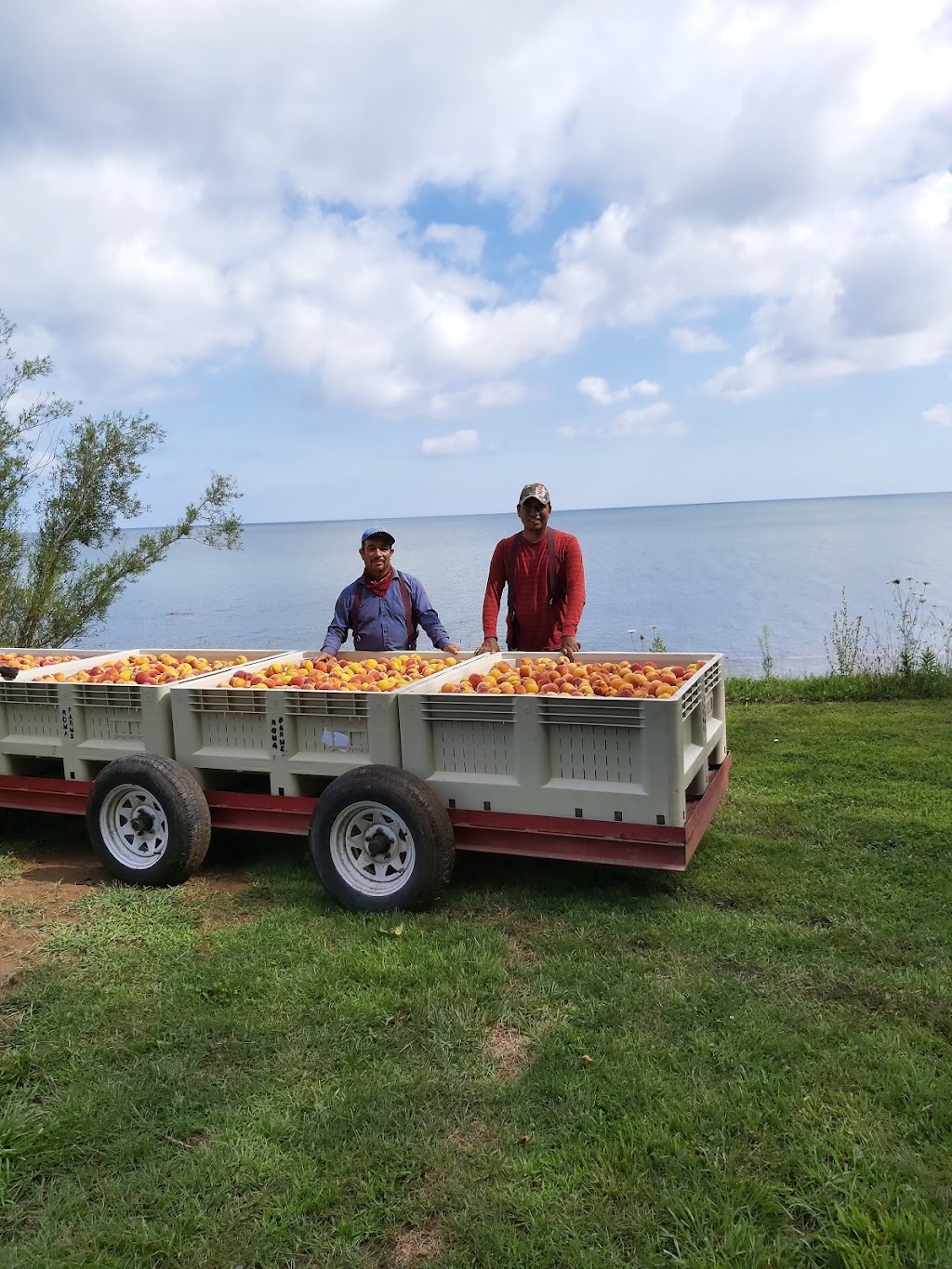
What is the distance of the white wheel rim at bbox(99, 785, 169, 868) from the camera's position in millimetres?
5578

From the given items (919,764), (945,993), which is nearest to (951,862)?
(945,993)

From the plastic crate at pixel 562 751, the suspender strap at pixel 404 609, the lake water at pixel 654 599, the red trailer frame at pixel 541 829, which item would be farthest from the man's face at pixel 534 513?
the lake water at pixel 654 599

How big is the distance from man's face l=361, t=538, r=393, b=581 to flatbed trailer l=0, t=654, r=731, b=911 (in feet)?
4.82

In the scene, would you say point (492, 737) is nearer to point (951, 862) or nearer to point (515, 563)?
point (515, 563)

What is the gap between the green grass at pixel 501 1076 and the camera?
277 centimetres

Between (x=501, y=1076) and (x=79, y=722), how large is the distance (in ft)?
12.8

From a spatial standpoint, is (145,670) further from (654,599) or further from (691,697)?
(654,599)

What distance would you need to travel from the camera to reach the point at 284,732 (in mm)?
5379

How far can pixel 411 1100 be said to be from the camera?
336 cm

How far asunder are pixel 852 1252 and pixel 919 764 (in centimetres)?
578

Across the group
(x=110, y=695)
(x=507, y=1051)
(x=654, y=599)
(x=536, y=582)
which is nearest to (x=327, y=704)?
(x=110, y=695)

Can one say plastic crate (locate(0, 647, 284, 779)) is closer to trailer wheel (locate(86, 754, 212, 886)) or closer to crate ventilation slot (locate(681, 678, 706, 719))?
trailer wheel (locate(86, 754, 212, 886))

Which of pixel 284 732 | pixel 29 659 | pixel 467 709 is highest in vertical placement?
pixel 29 659

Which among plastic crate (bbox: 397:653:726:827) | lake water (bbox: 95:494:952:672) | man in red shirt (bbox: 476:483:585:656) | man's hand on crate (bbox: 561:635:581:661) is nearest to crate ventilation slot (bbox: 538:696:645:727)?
plastic crate (bbox: 397:653:726:827)
